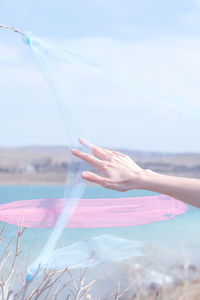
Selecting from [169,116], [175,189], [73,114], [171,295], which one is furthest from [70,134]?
[171,295]

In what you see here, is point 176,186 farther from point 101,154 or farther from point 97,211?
point 97,211

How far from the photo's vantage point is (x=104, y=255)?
1959 millimetres

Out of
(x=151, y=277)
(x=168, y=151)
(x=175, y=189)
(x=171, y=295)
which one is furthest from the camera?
(x=151, y=277)

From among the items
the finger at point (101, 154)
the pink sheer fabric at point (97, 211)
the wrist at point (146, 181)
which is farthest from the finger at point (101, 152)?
the pink sheer fabric at point (97, 211)

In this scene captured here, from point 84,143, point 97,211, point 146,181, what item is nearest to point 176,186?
point 146,181

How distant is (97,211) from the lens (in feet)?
6.63

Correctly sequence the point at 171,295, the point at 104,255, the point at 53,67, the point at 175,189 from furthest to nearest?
1. the point at 171,295
2. the point at 104,255
3. the point at 53,67
4. the point at 175,189

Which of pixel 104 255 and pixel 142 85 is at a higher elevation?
pixel 142 85

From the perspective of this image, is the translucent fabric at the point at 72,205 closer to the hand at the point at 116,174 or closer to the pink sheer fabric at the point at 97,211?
the pink sheer fabric at the point at 97,211

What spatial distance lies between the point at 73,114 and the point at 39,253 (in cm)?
53

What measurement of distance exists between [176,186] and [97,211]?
0.70 meters

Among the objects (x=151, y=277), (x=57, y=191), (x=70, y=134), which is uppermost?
(x=70, y=134)

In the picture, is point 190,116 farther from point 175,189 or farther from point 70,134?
point 175,189

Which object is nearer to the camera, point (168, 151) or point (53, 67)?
point (53, 67)
